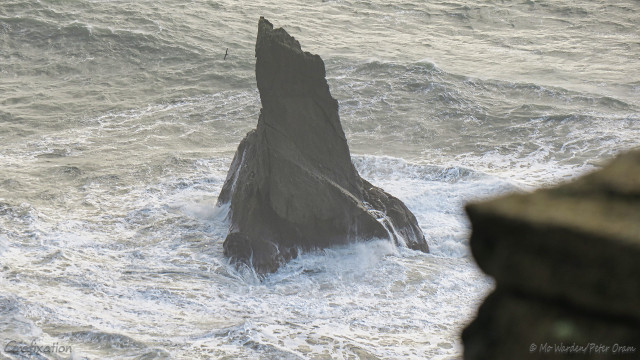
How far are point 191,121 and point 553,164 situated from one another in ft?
28.5

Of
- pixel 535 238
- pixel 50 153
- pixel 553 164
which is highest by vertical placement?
pixel 535 238

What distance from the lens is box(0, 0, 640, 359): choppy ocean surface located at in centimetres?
1362

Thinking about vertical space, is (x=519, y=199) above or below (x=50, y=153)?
above

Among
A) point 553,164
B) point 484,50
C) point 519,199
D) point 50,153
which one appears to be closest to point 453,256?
point 553,164

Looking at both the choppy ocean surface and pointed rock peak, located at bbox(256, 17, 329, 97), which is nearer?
the choppy ocean surface

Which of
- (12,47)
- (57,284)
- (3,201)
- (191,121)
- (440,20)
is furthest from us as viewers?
(440,20)

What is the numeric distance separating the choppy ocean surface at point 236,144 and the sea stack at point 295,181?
389 mm

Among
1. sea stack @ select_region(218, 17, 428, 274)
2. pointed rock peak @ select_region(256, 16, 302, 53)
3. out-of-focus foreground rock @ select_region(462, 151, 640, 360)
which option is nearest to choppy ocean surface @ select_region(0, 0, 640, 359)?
sea stack @ select_region(218, 17, 428, 274)

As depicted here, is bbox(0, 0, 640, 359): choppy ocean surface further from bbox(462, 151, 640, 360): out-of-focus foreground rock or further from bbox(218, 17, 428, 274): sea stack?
bbox(462, 151, 640, 360): out-of-focus foreground rock

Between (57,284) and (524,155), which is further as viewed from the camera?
(524,155)

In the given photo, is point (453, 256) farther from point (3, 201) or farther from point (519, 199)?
point (519, 199)

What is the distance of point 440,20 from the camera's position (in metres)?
36.4

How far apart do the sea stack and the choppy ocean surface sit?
1.28 feet

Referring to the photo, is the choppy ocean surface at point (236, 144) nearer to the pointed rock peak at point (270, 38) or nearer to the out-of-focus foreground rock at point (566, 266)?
the out-of-focus foreground rock at point (566, 266)
